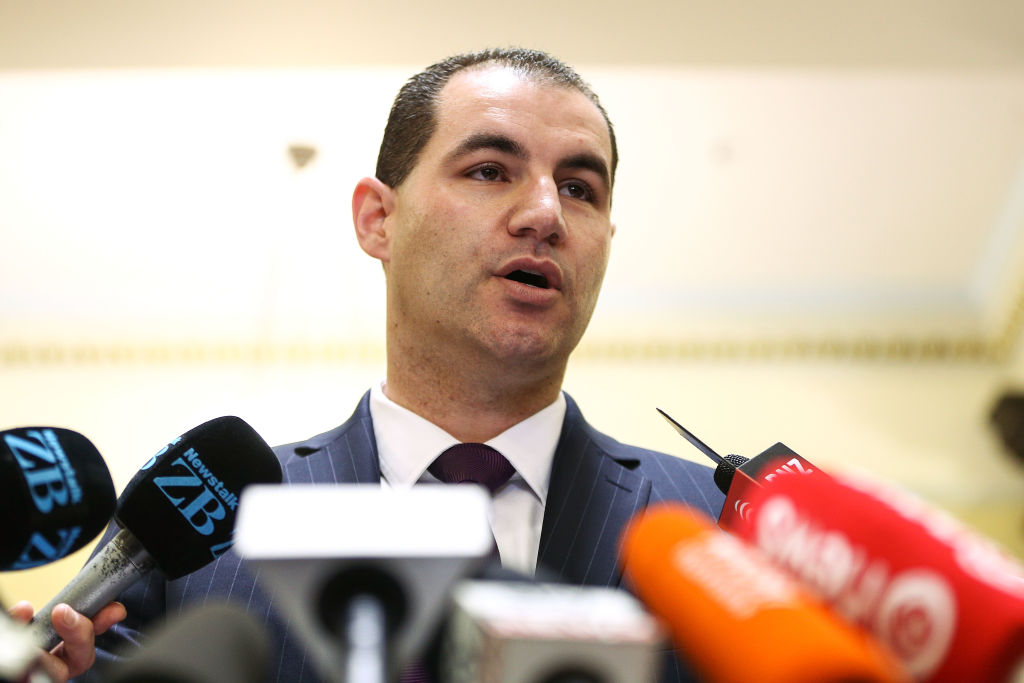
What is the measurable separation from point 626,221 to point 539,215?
13.8 ft

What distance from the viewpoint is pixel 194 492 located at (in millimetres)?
899

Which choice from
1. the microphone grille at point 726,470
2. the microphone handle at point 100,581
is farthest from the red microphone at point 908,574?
the microphone handle at point 100,581

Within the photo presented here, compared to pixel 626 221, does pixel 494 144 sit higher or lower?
higher

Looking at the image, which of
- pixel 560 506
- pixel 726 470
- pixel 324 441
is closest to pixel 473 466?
pixel 560 506

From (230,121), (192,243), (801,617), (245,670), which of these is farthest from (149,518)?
(192,243)

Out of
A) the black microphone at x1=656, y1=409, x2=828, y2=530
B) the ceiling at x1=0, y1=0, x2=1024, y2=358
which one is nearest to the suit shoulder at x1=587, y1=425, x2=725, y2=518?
the black microphone at x1=656, y1=409, x2=828, y2=530

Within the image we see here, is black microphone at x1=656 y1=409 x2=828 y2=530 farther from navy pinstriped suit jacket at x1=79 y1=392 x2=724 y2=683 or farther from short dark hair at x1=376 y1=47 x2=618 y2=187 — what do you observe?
short dark hair at x1=376 y1=47 x2=618 y2=187

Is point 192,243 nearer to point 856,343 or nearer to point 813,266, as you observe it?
point 813,266

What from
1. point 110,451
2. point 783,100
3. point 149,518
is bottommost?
point 110,451

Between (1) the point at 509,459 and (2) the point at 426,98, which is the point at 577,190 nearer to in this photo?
(2) the point at 426,98

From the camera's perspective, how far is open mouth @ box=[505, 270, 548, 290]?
4.81 feet

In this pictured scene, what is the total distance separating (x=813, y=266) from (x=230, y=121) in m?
3.83

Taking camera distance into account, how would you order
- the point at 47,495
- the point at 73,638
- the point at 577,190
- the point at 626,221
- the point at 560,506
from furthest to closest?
the point at 626,221 < the point at 577,190 < the point at 560,506 < the point at 73,638 < the point at 47,495

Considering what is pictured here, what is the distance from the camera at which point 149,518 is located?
0.86 meters
